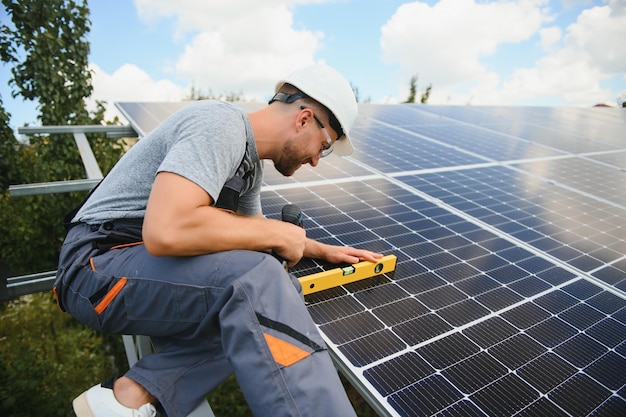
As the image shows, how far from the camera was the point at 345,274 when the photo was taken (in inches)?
99.0

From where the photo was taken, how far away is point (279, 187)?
4125 millimetres

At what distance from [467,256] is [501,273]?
30cm

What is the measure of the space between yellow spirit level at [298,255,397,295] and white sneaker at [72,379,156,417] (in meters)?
1.09

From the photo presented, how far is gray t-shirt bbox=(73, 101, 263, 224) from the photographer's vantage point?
166 centimetres

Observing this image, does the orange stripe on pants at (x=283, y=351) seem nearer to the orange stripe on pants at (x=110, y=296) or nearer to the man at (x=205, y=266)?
the man at (x=205, y=266)

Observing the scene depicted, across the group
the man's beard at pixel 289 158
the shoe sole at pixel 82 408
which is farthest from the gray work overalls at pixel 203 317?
the man's beard at pixel 289 158

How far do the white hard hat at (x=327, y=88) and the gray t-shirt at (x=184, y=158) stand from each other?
15.7 inches

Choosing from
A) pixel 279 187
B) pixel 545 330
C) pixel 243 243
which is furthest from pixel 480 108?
pixel 243 243

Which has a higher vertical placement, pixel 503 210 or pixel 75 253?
pixel 75 253

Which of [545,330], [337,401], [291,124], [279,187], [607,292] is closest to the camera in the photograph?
[337,401]

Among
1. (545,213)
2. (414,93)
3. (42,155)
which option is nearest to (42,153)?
(42,155)

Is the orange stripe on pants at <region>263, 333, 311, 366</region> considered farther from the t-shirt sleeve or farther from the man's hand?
the man's hand

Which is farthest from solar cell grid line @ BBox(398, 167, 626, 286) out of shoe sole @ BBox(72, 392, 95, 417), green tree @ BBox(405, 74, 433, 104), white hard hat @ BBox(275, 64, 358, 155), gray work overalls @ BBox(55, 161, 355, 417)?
green tree @ BBox(405, 74, 433, 104)

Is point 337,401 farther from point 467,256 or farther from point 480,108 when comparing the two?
point 480,108
